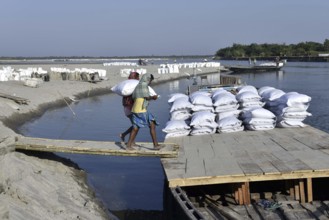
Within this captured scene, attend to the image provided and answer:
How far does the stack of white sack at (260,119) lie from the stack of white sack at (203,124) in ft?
2.68

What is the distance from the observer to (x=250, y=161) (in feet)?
25.9

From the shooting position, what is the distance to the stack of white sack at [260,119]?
34.5 ft

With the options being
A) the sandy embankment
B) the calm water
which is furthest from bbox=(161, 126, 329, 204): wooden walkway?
the sandy embankment

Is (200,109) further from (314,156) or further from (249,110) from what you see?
(314,156)

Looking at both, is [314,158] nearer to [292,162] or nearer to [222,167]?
[292,162]

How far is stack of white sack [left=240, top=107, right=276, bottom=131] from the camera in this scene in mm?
10523

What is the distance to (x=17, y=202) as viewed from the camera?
661 cm

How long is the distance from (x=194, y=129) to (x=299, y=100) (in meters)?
2.44

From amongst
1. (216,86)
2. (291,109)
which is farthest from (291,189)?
(216,86)

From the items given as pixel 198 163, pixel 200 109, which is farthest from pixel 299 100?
pixel 198 163

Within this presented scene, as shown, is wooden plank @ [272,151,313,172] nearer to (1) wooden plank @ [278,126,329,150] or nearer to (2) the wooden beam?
(2) the wooden beam

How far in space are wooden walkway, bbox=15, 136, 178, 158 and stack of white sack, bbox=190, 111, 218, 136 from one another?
47.1 inches

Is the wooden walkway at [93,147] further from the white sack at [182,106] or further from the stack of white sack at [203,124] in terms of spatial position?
the white sack at [182,106]

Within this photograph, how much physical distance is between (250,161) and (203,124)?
2.62 m
